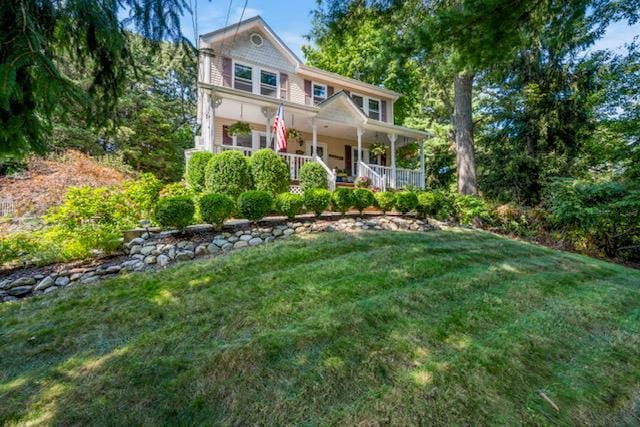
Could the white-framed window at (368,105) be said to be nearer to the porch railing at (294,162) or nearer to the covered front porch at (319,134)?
the covered front porch at (319,134)

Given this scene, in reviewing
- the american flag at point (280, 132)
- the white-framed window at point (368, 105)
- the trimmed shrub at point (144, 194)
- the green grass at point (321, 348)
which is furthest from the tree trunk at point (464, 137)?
the trimmed shrub at point (144, 194)

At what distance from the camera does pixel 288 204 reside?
6.53 m

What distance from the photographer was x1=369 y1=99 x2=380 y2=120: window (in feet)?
52.8

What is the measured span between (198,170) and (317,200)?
3.99 m

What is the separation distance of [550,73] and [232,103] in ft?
45.5

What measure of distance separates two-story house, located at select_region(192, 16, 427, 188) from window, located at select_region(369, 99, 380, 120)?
85 centimetres

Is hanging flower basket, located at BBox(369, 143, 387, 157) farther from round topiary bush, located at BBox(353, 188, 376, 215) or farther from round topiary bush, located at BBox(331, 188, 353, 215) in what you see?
round topiary bush, located at BBox(331, 188, 353, 215)

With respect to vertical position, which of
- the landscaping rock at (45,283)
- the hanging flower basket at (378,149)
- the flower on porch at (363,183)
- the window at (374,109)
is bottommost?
the landscaping rock at (45,283)

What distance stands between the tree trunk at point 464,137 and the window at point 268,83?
289 inches

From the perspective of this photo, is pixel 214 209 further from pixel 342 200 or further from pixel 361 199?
pixel 361 199

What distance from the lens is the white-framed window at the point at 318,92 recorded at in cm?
1433

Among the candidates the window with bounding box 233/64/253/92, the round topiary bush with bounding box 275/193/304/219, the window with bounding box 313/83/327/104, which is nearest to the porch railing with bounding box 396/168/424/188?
the window with bounding box 313/83/327/104

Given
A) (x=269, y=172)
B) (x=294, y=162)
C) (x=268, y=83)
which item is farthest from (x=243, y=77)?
(x=269, y=172)

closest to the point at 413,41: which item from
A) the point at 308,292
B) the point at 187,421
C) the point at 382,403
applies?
the point at 308,292
